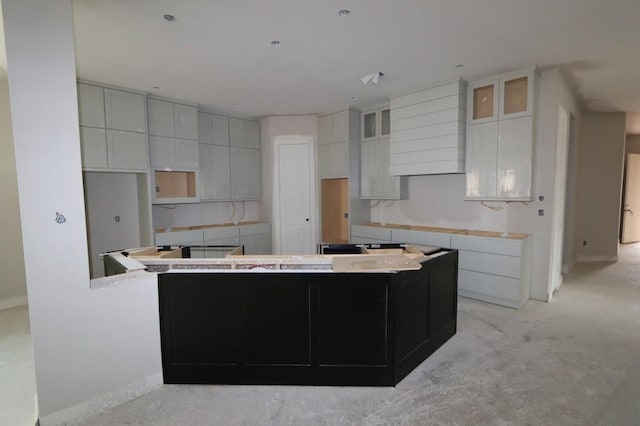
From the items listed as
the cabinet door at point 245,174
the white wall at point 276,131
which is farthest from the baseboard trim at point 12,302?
the white wall at point 276,131

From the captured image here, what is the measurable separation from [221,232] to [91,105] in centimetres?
256

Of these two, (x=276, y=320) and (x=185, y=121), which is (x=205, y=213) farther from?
(x=276, y=320)

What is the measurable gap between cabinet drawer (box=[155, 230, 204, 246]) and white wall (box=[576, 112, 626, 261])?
7.10m

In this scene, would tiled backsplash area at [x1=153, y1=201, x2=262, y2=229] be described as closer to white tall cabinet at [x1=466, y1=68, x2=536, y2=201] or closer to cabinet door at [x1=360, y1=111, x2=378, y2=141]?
cabinet door at [x1=360, y1=111, x2=378, y2=141]

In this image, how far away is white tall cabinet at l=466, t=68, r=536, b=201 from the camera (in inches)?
156

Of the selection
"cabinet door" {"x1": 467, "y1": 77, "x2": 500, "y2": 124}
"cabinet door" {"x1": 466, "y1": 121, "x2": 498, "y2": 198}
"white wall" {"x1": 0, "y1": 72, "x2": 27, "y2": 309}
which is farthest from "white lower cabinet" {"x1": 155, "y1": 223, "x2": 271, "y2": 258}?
"cabinet door" {"x1": 467, "y1": 77, "x2": 500, "y2": 124}

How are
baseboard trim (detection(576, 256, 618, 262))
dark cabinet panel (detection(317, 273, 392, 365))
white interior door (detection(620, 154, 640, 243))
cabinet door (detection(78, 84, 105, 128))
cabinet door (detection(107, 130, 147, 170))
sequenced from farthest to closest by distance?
white interior door (detection(620, 154, 640, 243))
baseboard trim (detection(576, 256, 618, 262))
cabinet door (detection(107, 130, 147, 170))
cabinet door (detection(78, 84, 105, 128))
dark cabinet panel (detection(317, 273, 392, 365))

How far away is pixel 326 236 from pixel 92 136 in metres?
3.97

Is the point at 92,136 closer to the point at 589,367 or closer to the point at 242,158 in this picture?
the point at 242,158

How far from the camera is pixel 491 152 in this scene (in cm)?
424

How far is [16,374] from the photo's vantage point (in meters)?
2.78

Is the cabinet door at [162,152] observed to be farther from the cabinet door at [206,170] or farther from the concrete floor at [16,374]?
the concrete floor at [16,374]

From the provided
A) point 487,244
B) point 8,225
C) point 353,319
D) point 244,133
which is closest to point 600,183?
point 487,244

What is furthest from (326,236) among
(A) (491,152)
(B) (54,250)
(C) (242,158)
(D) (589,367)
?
(B) (54,250)
